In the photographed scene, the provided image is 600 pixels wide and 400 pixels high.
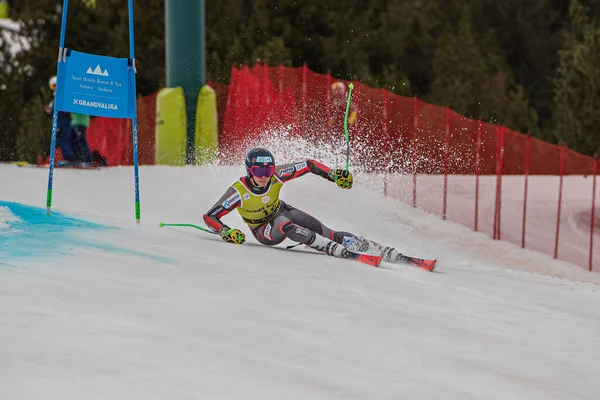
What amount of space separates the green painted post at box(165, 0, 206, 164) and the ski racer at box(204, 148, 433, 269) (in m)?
6.55

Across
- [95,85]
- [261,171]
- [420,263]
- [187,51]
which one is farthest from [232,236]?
[187,51]

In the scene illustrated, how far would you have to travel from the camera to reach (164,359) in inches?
195

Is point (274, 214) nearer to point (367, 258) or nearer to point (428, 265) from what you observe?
point (367, 258)

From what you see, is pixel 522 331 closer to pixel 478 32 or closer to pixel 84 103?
pixel 84 103

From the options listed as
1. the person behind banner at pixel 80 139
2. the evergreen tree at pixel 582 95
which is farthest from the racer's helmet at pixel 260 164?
the evergreen tree at pixel 582 95

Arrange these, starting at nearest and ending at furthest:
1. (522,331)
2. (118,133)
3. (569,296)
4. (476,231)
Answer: (522,331), (569,296), (476,231), (118,133)

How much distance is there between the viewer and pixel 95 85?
9.20m

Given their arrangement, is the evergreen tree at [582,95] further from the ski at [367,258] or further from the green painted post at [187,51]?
the ski at [367,258]

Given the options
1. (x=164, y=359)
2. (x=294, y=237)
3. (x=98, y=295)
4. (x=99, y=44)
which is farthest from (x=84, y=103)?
(x=99, y=44)

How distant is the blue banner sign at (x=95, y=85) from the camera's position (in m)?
9.11

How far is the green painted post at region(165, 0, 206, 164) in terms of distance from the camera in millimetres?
15766

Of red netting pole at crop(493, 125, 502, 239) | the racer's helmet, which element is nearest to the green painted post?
red netting pole at crop(493, 125, 502, 239)

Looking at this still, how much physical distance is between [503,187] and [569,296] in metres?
9.17

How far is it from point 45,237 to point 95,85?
200 centimetres
